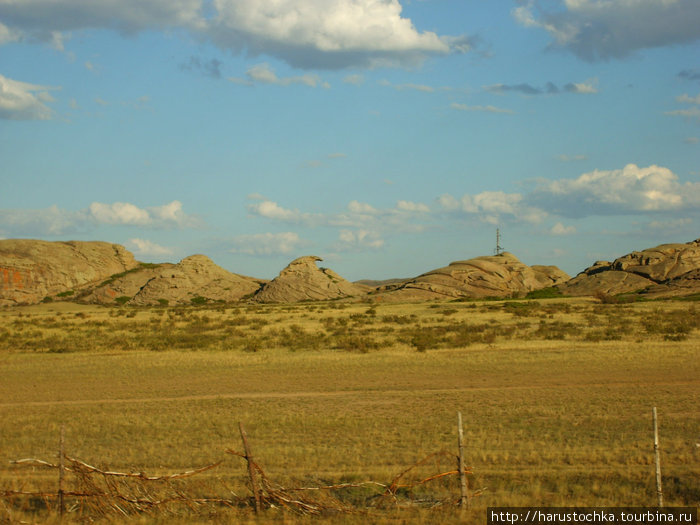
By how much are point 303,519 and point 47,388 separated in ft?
36.7

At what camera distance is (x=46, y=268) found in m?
51.6

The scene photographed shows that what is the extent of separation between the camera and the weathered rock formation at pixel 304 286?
52.2 meters

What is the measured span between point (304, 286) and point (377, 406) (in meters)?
39.8

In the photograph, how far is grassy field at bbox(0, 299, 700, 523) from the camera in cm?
827

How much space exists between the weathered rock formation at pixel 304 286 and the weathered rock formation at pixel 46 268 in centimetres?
1331

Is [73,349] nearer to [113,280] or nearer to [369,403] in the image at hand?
[369,403]

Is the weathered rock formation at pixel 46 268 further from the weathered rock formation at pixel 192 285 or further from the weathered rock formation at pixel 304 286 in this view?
the weathered rock formation at pixel 304 286

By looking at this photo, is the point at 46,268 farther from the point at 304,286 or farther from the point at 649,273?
the point at 649,273

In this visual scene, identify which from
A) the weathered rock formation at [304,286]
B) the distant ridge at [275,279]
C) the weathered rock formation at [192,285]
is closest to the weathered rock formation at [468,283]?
the distant ridge at [275,279]

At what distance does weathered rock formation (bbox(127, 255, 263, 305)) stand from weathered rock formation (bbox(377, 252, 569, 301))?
1184cm

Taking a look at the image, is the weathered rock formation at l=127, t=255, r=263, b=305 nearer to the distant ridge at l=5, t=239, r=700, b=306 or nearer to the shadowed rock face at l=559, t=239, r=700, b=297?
the distant ridge at l=5, t=239, r=700, b=306

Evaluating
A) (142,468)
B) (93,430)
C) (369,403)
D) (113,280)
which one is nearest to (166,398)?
(93,430)

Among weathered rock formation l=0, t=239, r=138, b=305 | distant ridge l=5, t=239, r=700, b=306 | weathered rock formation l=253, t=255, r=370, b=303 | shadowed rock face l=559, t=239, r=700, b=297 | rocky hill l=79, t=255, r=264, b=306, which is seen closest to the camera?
shadowed rock face l=559, t=239, r=700, b=297

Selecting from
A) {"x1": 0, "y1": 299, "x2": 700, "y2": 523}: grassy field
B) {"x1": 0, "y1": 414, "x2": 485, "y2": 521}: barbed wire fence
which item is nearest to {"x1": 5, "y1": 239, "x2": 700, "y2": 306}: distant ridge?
{"x1": 0, "y1": 299, "x2": 700, "y2": 523}: grassy field
